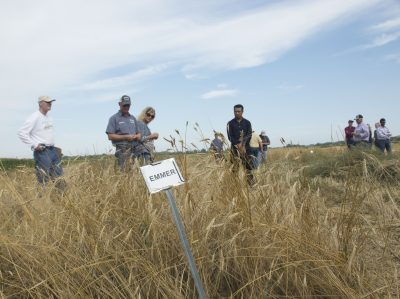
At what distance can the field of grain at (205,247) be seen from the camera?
8.59 feet

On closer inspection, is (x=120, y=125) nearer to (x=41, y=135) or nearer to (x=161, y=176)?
(x=41, y=135)

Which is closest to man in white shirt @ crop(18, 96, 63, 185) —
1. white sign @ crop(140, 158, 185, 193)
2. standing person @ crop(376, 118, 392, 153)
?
white sign @ crop(140, 158, 185, 193)

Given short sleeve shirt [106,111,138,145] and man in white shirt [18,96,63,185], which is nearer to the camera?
man in white shirt [18,96,63,185]

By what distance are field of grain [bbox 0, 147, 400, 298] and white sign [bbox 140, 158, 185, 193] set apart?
1.27ft

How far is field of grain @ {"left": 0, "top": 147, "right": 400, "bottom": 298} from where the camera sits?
2.62 meters

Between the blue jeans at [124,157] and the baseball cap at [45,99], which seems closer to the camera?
the blue jeans at [124,157]

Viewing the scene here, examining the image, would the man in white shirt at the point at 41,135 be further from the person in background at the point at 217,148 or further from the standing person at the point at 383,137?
the standing person at the point at 383,137

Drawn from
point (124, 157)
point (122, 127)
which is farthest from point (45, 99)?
point (124, 157)

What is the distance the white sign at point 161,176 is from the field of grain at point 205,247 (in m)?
0.39

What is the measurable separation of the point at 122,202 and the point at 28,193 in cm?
102

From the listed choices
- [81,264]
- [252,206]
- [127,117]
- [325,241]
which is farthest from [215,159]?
[127,117]

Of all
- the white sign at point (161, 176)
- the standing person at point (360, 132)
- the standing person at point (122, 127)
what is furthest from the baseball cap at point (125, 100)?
the standing person at point (360, 132)

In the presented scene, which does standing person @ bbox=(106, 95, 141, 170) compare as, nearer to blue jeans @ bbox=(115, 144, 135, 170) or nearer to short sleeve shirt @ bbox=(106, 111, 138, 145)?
short sleeve shirt @ bbox=(106, 111, 138, 145)

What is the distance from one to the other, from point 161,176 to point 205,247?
1.98 ft
